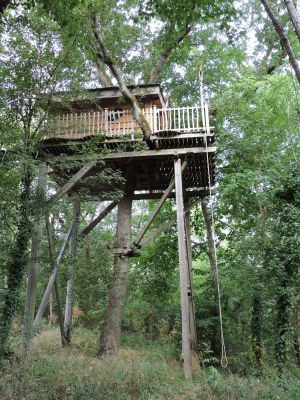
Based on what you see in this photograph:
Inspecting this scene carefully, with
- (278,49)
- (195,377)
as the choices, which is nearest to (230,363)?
(195,377)

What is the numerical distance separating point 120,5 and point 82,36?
5321 millimetres

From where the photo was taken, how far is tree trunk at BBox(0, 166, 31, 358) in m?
7.78

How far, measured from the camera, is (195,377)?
26.8ft

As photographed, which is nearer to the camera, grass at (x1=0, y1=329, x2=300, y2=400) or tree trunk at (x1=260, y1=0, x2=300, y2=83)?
tree trunk at (x1=260, y1=0, x2=300, y2=83)

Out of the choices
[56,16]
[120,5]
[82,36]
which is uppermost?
[120,5]

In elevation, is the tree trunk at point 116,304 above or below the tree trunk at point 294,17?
below

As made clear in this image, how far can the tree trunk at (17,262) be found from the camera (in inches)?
306

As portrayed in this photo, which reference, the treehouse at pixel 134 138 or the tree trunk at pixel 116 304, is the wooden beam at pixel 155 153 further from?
the tree trunk at pixel 116 304

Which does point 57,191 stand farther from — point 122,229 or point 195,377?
point 195,377

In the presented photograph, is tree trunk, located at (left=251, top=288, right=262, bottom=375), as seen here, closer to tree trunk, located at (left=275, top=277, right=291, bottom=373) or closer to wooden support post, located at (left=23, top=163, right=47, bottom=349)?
tree trunk, located at (left=275, top=277, right=291, bottom=373)

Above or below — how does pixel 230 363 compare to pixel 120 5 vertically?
below

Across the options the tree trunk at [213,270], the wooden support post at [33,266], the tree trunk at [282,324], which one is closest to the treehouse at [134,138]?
the wooden support post at [33,266]

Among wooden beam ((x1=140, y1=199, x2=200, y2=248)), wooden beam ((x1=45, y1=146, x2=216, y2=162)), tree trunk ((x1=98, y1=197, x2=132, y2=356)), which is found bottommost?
tree trunk ((x1=98, y1=197, x2=132, y2=356))

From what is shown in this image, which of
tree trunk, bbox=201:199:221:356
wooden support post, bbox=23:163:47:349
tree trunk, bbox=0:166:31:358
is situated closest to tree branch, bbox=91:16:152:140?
wooden support post, bbox=23:163:47:349
